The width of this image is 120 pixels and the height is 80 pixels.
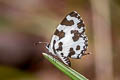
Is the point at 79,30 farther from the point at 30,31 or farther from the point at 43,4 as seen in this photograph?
the point at 43,4

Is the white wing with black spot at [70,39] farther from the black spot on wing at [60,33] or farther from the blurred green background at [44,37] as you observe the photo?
the blurred green background at [44,37]

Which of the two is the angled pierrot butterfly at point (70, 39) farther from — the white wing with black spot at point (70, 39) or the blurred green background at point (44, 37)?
the blurred green background at point (44, 37)

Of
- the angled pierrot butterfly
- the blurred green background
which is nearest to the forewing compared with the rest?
the angled pierrot butterfly

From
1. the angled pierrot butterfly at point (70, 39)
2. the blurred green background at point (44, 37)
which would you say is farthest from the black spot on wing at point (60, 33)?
the blurred green background at point (44, 37)

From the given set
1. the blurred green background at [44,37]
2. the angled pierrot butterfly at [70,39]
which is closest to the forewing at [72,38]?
the angled pierrot butterfly at [70,39]

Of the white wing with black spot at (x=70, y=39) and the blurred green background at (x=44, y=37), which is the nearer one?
the white wing with black spot at (x=70, y=39)

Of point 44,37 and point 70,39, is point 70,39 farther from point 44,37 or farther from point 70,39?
point 44,37

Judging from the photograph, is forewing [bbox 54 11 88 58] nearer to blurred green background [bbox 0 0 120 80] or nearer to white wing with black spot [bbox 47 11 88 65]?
white wing with black spot [bbox 47 11 88 65]

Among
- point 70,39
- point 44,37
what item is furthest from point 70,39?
point 44,37
